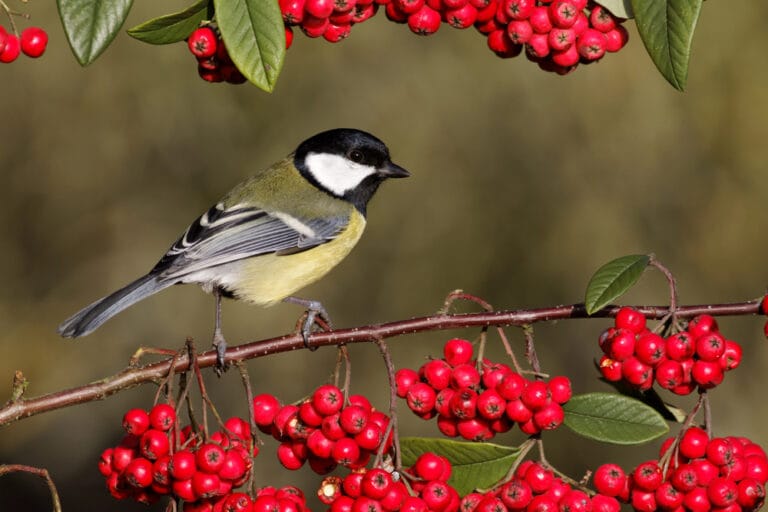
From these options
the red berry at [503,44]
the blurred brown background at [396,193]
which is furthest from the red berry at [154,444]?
the blurred brown background at [396,193]

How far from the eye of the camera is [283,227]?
3.93 m

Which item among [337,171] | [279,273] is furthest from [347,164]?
[279,273]

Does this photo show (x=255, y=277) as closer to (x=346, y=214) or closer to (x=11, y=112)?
(x=346, y=214)

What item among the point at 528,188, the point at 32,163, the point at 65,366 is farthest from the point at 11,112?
the point at 528,188

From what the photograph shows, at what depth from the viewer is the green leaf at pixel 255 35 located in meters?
1.81

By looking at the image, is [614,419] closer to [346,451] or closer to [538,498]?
[538,498]

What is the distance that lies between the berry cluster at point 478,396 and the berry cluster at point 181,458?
0.40m

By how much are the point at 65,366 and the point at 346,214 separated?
264 centimetres

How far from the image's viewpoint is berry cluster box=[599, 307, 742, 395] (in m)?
2.12

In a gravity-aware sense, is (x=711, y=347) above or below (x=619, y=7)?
below

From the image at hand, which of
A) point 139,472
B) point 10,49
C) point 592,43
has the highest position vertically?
point 592,43

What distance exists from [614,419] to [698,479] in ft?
0.83

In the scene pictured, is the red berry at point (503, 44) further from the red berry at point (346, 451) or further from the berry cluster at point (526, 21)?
the red berry at point (346, 451)

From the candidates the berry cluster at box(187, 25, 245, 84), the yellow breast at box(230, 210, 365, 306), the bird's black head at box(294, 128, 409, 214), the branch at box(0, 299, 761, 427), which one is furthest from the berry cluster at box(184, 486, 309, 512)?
the bird's black head at box(294, 128, 409, 214)
